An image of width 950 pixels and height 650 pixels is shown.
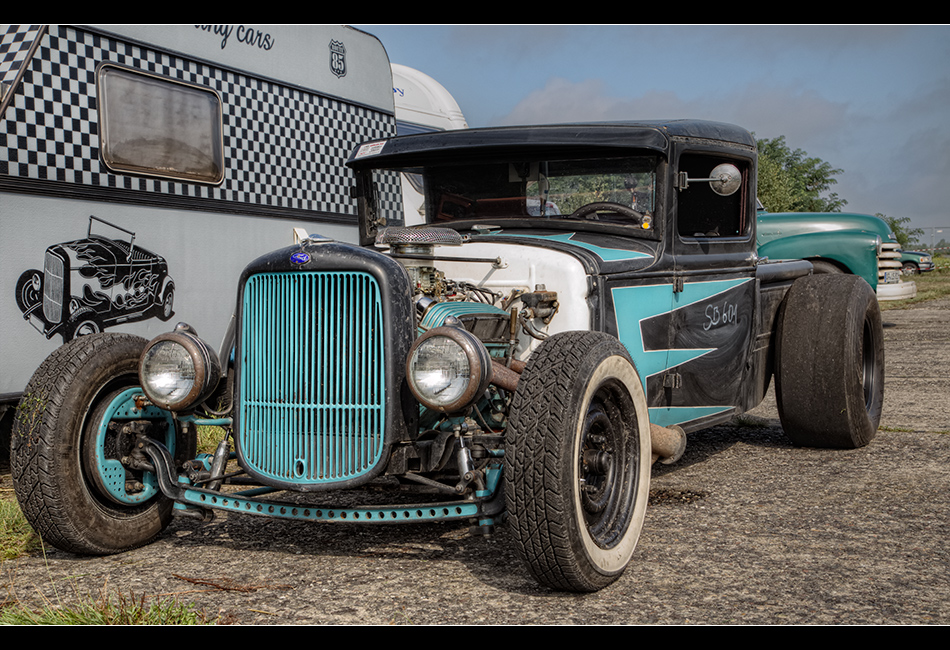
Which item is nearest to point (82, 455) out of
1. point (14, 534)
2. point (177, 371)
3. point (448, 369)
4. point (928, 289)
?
point (177, 371)

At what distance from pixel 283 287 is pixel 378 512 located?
0.89 m

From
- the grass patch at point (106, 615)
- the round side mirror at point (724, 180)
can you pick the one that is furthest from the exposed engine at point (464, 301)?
the grass patch at point (106, 615)

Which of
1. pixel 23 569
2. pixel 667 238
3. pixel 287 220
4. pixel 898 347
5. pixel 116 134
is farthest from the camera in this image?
pixel 898 347

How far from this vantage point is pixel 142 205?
5.46 m

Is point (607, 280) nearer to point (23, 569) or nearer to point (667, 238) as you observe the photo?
point (667, 238)

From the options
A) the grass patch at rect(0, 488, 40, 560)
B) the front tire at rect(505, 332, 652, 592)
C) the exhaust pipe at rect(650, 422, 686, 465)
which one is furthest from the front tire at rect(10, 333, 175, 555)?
the exhaust pipe at rect(650, 422, 686, 465)

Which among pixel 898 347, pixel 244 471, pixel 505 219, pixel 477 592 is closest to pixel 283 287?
pixel 244 471

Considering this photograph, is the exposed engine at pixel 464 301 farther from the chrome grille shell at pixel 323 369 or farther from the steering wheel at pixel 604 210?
the steering wheel at pixel 604 210

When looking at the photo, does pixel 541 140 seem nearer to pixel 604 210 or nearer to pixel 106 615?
pixel 604 210

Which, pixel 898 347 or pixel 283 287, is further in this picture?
pixel 898 347

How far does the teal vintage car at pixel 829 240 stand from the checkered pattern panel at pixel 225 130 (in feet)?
19.0

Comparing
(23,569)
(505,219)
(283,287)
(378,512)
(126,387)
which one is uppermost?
(505,219)

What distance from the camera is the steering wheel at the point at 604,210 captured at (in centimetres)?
453

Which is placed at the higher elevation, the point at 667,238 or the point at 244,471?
the point at 667,238
